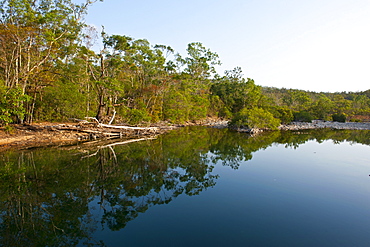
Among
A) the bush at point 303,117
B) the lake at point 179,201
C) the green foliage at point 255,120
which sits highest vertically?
the bush at point 303,117

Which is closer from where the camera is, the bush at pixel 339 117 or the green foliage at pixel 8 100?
the green foliage at pixel 8 100

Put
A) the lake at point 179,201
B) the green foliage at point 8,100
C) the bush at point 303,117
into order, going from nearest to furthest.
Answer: the lake at point 179,201 < the green foliage at point 8,100 < the bush at point 303,117

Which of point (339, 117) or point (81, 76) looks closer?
point (81, 76)

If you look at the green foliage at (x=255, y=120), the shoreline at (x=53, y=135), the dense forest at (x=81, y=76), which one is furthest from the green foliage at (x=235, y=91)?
the shoreline at (x=53, y=135)

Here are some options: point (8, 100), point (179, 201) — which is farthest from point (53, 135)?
point (179, 201)

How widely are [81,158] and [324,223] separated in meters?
9.49

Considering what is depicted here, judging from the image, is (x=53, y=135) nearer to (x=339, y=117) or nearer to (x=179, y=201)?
(x=179, y=201)

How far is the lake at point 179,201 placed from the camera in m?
4.69

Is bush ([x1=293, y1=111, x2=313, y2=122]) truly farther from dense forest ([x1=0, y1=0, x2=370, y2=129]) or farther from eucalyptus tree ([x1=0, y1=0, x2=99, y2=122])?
eucalyptus tree ([x1=0, y1=0, x2=99, y2=122])

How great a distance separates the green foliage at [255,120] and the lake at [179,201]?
12.9m

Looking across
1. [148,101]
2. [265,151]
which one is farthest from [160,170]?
[148,101]

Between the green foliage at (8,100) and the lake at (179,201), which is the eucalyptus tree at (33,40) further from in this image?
the lake at (179,201)

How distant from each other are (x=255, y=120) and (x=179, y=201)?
19280 mm

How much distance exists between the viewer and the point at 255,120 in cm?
2420
